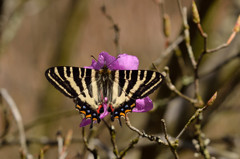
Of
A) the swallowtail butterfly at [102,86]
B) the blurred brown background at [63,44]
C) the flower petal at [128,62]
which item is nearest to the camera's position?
the swallowtail butterfly at [102,86]

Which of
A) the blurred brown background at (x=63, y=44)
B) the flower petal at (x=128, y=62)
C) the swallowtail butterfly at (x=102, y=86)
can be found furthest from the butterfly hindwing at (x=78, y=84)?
the blurred brown background at (x=63, y=44)

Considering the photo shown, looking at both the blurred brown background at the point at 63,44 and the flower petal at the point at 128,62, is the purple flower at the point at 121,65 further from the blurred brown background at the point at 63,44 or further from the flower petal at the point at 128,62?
the blurred brown background at the point at 63,44

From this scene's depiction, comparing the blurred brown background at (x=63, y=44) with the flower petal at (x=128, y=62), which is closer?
the flower petal at (x=128, y=62)

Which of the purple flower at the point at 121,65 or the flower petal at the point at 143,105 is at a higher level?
the purple flower at the point at 121,65

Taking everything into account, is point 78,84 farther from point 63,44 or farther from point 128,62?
point 63,44

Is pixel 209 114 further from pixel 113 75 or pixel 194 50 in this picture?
pixel 113 75

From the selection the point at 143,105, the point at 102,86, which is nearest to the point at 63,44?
the point at 102,86

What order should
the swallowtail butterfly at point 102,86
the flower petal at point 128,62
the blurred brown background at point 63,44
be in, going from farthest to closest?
the blurred brown background at point 63,44 < the flower petal at point 128,62 < the swallowtail butterfly at point 102,86
